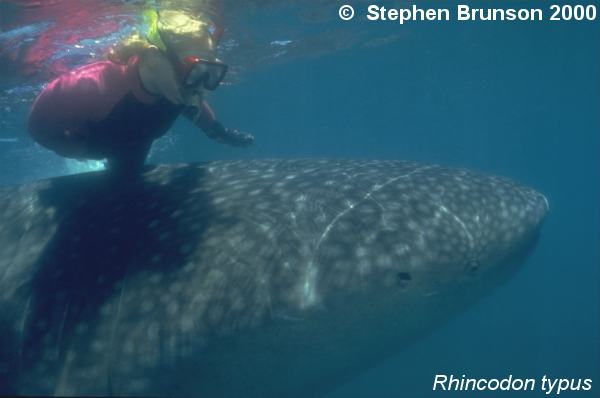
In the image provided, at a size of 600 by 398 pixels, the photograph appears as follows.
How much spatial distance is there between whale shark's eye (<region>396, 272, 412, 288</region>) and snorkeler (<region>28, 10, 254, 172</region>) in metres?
2.36

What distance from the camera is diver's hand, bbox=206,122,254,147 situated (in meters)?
6.10

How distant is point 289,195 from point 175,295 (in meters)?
1.34

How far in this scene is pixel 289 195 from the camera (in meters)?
4.29

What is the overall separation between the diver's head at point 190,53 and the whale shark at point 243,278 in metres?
1.00

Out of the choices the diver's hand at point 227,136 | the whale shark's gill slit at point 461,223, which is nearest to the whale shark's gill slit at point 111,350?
the whale shark's gill slit at point 461,223

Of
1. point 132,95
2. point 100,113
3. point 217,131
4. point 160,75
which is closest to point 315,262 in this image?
point 160,75

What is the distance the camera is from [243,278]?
11.7 ft

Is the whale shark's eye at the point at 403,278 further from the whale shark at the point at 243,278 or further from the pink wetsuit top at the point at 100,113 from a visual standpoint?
the pink wetsuit top at the point at 100,113

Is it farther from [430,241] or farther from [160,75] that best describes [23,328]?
[430,241]

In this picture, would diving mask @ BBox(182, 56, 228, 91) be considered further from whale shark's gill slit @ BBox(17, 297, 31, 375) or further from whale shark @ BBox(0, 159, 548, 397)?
whale shark's gill slit @ BBox(17, 297, 31, 375)

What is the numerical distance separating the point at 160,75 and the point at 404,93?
47.2 m

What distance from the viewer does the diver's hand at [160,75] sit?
422cm

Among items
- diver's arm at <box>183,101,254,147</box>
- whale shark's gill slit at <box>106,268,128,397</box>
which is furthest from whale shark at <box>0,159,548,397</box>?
diver's arm at <box>183,101,254,147</box>

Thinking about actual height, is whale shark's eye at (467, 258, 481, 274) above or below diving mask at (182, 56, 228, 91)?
below
